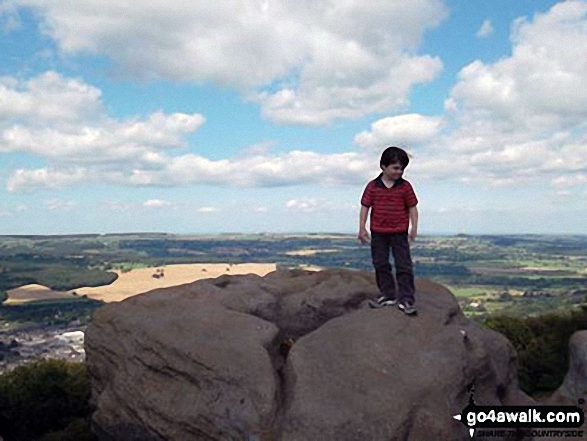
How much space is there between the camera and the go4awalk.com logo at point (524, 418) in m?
13.0

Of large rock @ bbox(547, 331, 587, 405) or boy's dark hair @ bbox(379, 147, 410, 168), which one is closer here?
boy's dark hair @ bbox(379, 147, 410, 168)

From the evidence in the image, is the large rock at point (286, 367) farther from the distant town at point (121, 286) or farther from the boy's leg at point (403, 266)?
the distant town at point (121, 286)

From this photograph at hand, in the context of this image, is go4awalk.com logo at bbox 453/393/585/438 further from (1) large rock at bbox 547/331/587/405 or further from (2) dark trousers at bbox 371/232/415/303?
(2) dark trousers at bbox 371/232/415/303

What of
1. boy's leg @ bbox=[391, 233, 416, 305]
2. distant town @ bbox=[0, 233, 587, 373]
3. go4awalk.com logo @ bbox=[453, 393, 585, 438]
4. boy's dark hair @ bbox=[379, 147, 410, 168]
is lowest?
distant town @ bbox=[0, 233, 587, 373]

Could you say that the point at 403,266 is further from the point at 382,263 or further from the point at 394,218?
the point at 394,218

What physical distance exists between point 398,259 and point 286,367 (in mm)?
3938

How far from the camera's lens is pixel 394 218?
557 inches

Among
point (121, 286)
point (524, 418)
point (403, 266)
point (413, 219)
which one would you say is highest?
point (413, 219)

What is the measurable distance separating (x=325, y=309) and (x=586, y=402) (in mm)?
6915

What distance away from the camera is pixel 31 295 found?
122 metres

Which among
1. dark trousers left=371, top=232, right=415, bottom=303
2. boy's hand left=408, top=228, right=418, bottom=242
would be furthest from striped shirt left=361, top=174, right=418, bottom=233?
dark trousers left=371, top=232, right=415, bottom=303

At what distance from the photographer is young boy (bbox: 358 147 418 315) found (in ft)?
45.7

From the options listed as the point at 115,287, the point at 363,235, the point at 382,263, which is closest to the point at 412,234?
the point at 382,263

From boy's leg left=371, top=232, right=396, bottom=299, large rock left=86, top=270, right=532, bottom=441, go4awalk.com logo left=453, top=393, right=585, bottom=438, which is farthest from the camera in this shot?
boy's leg left=371, top=232, right=396, bottom=299
